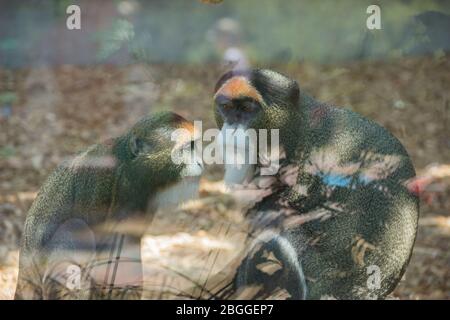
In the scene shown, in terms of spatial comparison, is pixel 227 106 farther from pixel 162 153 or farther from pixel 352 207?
pixel 352 207

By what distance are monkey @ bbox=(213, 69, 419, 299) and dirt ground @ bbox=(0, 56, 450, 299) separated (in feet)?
0.22

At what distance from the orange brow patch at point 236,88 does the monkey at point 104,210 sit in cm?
20

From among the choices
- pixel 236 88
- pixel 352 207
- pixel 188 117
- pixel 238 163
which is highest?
pixel 236 88

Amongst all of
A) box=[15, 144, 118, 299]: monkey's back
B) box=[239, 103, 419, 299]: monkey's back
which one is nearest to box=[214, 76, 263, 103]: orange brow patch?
box=[239, 103, 419, 299]: monkey's back

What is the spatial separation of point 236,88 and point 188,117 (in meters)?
0.23

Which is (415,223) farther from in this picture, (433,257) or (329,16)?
(329,16)

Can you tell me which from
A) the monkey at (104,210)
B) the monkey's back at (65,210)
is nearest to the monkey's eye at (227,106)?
the monkey at (104,210)

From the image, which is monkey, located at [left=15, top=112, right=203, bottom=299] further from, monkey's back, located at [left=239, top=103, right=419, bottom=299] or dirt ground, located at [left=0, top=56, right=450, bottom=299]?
monkey's back, located at [left=239, top=103, right=419, bottom=299]

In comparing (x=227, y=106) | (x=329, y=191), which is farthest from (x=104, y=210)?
(x=329, y=191)

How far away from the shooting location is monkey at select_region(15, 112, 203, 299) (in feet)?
11.7

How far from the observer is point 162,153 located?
3.70 meters

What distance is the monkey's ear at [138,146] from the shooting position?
366 cm

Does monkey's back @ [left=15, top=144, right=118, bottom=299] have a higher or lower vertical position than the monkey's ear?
lower

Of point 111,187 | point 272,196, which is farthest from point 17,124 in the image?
point 272,196
